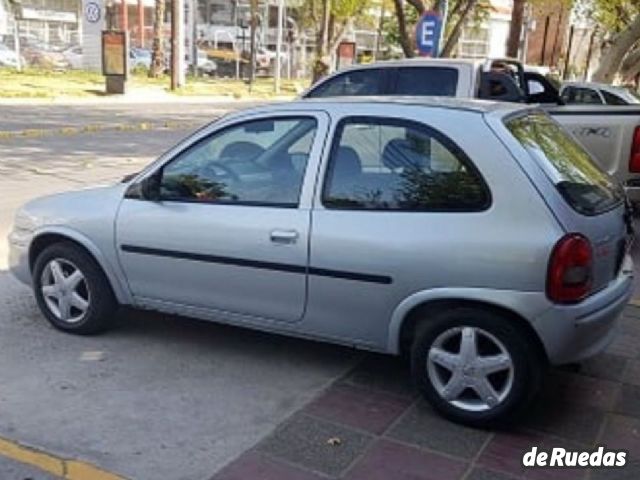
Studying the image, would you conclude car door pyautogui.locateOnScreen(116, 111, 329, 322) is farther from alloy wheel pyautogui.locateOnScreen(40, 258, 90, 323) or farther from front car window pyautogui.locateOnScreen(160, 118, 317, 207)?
alloy wheel pyautogui.locateOnScreen(40, 258, 90, 323)

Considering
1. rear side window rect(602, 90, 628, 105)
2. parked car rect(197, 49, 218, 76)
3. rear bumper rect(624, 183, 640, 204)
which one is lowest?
parked car rect(197, 49, 218, 76)

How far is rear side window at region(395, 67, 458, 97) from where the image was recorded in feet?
26.3

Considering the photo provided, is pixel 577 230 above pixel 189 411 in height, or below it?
above

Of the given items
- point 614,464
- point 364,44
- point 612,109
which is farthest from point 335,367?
point 364,44

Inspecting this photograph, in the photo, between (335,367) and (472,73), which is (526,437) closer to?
(335,367)

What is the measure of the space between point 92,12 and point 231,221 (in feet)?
108

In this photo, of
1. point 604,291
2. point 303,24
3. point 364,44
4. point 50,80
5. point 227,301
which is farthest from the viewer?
point 364,44

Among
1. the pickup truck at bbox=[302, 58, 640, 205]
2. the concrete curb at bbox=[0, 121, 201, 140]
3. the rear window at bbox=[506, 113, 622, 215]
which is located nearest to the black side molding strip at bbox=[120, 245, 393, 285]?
the rear window at bbox=[506, 113, 622, 215]

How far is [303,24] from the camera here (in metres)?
54.4

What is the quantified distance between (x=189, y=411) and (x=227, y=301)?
693mm

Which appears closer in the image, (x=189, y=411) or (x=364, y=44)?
(x=189, y=411)

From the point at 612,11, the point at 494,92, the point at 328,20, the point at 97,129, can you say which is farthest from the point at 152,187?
the point at 328,20

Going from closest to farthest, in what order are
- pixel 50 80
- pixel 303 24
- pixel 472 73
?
pixel 472 73, pixel 50 80, pixel 303 24

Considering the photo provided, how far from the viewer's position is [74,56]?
4309 centimetres
